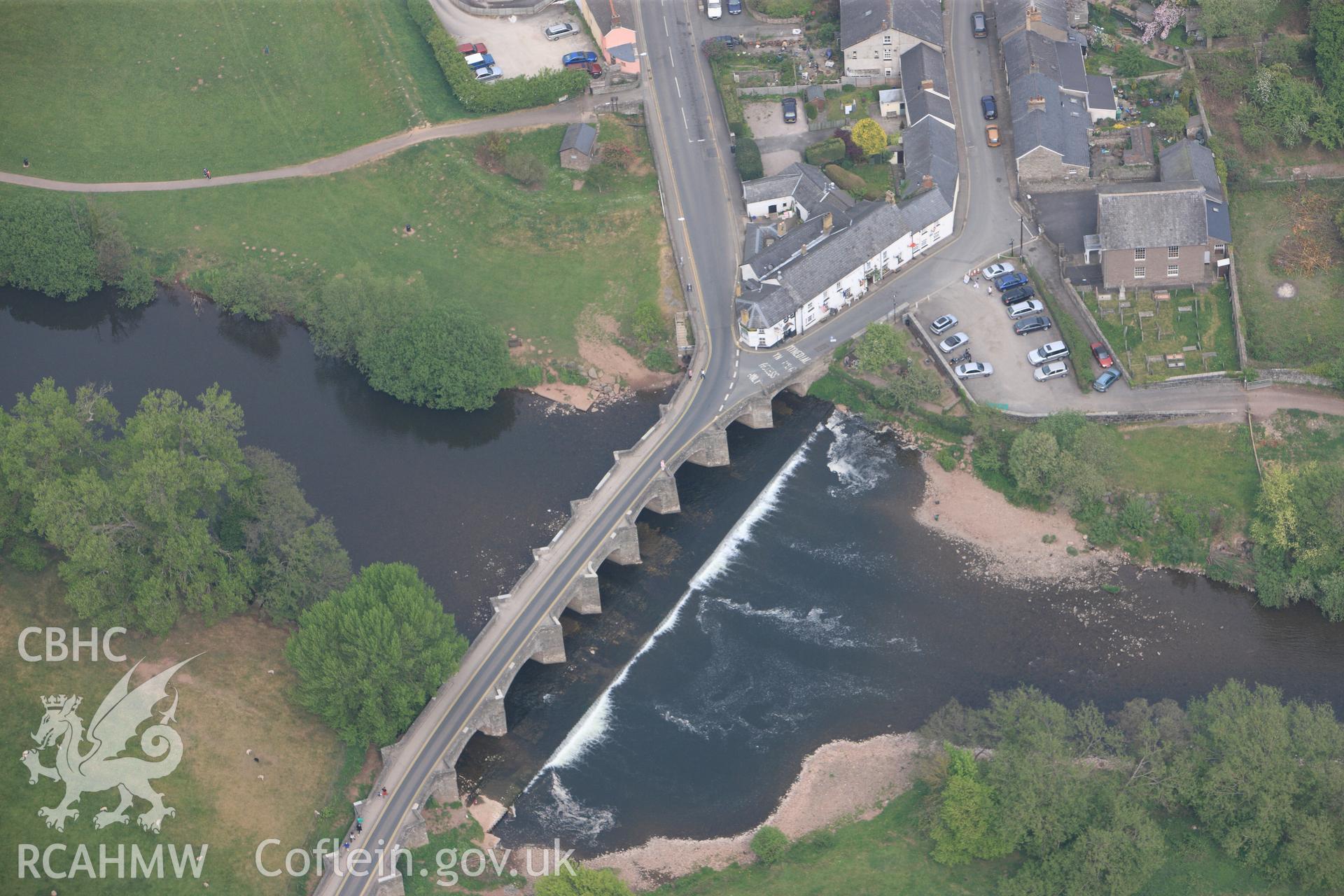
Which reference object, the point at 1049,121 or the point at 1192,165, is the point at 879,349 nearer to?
the point at 1049,121

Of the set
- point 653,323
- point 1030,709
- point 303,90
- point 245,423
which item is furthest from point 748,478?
point 303,90

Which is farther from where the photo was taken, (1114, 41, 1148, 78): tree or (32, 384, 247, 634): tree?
(1114, 41, 1148, 78): tree

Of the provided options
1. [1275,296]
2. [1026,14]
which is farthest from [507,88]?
[1275,296]

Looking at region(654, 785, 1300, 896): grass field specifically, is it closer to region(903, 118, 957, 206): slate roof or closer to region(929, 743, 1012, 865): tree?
region(929, 743, 1012, 865): tree

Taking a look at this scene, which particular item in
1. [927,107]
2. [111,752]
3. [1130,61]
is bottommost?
[111,752]

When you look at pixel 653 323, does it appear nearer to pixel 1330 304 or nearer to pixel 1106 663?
pixel 1106 663

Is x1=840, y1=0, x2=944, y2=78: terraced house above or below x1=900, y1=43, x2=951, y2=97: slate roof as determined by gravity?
above

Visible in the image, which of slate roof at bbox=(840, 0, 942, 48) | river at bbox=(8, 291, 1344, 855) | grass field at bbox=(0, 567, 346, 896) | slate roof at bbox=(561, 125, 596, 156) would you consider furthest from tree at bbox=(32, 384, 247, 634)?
slate roof at bbox=(840, 0, 942, 48)
